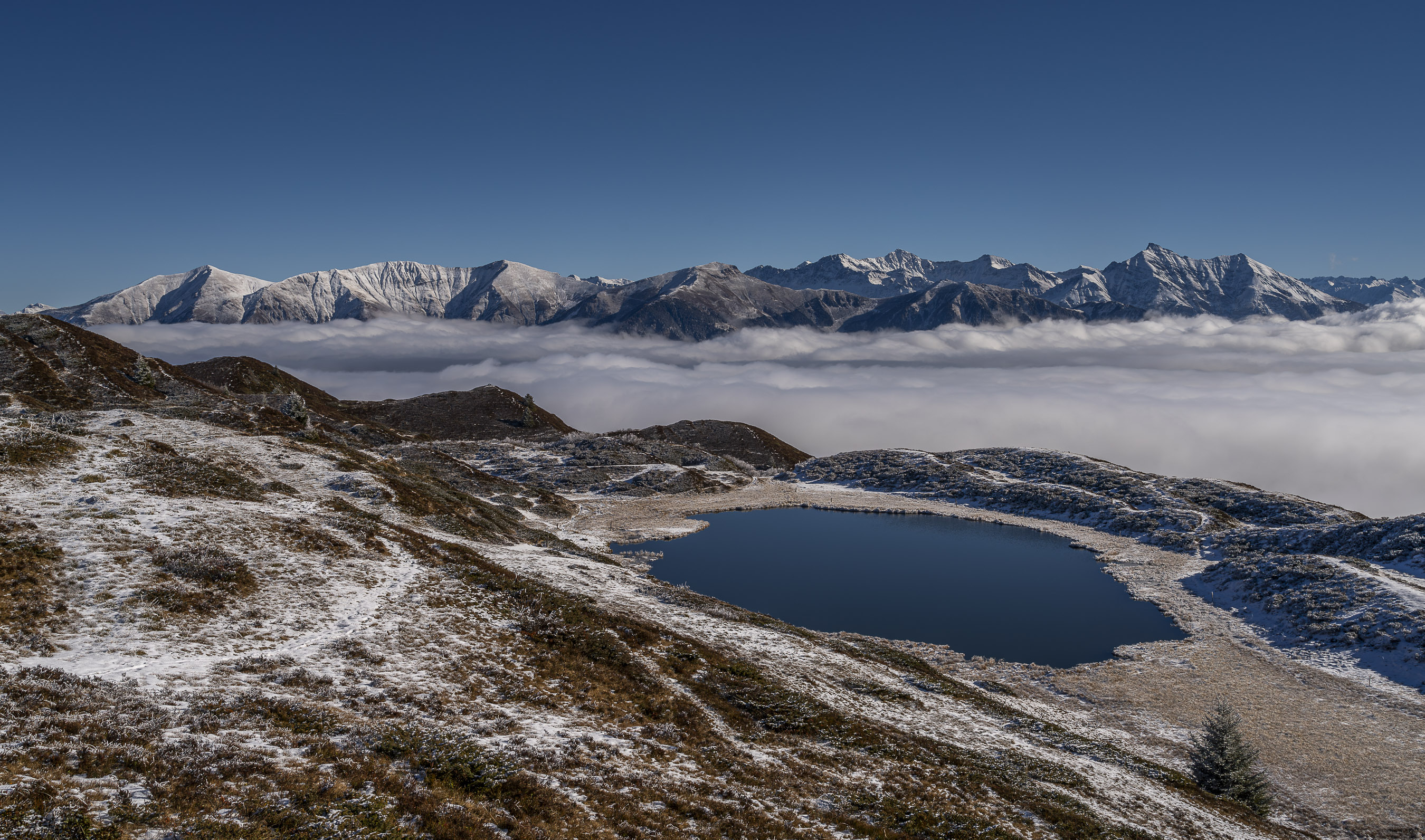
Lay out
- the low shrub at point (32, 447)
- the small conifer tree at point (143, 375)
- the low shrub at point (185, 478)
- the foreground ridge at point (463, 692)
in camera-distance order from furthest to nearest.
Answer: the small conifer tree at point (143, 375) → the low shrub at point (185, 478) → the low shrub at point (32, 447) → the foreground ridge at point (463, 692)

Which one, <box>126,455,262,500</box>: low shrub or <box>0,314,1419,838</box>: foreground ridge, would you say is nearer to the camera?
<box>0,314,1419,838</box>: foreground ridge

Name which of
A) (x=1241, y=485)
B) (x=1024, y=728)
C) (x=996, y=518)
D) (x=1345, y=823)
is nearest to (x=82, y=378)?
(x=1024, y=728)

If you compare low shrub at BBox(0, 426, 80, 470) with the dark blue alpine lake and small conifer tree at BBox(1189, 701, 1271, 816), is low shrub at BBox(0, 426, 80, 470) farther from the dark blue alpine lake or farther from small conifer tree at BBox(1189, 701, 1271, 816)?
small conifer tree at BBox(1189, 701, 1271, 816)

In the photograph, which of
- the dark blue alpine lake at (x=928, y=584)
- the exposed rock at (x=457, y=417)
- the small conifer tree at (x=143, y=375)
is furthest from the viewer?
the exposed rock at (x=457, y=417)

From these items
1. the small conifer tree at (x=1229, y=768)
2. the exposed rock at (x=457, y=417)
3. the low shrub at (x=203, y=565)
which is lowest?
the small conifer tree at (x=1229, y=768)

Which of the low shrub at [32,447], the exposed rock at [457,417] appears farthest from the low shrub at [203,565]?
the exposed rock at [457,417]

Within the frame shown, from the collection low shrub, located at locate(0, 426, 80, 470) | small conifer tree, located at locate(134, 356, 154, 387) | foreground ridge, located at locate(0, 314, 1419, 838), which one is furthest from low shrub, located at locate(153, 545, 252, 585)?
small conifer tree, located at locate(134, 356, 154, 387)

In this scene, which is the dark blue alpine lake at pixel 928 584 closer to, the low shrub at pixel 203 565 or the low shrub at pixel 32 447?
the low shrub at pixel 203 565
